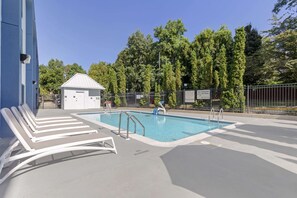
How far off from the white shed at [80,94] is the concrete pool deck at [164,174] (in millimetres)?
16458

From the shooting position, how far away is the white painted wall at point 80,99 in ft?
61.3

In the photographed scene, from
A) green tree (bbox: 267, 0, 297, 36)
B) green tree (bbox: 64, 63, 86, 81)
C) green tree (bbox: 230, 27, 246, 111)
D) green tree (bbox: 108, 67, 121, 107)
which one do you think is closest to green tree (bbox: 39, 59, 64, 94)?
green tree (bbox: 64, 63, 86, 81)

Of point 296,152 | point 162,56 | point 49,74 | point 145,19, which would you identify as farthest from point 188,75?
point 49,74

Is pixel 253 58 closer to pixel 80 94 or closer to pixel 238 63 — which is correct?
pixel 238 63

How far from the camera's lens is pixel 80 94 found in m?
19.6

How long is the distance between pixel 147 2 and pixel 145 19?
9.66m

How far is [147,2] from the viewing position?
19203mm

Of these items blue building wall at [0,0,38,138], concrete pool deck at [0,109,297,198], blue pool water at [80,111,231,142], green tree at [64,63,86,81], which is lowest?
blue pool water at [80,111,231,142]

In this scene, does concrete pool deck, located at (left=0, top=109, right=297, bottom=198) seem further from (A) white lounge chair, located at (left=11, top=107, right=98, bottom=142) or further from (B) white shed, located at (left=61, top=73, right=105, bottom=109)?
(B) white shed, located at (left=61, top=73, right=105, bottom=109)

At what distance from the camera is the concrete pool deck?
7.81 ft

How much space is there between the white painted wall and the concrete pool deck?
53.9ft

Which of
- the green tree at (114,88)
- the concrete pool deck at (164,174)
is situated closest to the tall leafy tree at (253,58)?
the green tree at (114,88)

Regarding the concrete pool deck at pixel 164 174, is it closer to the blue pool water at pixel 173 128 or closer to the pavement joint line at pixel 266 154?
the pavement joint line at pixel 266 154

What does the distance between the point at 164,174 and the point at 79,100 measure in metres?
18.5
